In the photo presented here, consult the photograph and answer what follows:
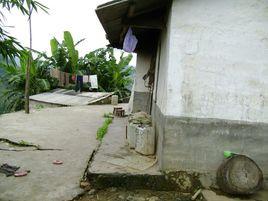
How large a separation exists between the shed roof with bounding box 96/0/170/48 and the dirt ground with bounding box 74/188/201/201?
2.74m

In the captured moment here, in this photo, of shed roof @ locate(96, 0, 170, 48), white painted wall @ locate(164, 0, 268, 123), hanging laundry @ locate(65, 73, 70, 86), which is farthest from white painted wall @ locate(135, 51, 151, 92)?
hanging laundry @ locate(65, 73, 70, 86)

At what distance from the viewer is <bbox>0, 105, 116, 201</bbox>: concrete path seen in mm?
4484

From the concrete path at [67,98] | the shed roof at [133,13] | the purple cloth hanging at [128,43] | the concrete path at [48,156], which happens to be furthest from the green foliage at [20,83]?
the shed roof at [133,13]

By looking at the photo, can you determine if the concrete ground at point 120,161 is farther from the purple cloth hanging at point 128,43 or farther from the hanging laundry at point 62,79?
the hanging laundry at point 62,79

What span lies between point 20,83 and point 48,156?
519 inches

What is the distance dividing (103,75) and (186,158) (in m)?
16.0

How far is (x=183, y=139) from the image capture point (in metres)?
4.82

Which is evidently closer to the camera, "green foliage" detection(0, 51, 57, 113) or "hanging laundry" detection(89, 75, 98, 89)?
"green foliage" detection(0, 51, 57, 113)

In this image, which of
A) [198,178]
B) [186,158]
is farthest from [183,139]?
[198,178]

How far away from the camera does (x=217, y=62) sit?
477 centimetres

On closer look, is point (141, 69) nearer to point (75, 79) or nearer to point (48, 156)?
point (48, 156)

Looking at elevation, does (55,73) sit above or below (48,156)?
above

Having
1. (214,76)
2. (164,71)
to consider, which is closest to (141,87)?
(164,71)

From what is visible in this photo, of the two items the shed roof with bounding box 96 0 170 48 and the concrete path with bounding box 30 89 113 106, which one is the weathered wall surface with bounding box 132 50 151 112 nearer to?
the shed roof with bounding box 96 0 170 48
